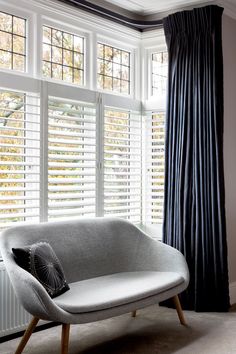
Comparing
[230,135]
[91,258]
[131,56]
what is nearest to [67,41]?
[131,56]

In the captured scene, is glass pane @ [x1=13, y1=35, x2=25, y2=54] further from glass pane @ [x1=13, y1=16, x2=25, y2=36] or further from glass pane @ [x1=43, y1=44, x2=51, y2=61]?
glass pane @ [x1=43, y1=44, x2=51, y2=61]

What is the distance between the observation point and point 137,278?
377 cm

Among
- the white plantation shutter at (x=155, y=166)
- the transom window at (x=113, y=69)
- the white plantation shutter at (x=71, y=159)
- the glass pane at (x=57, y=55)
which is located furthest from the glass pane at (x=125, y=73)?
the glass pane at (x=57, y=55)

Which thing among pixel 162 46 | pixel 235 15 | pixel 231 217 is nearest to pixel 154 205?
pixel 231 217

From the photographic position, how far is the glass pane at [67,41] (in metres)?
4.31

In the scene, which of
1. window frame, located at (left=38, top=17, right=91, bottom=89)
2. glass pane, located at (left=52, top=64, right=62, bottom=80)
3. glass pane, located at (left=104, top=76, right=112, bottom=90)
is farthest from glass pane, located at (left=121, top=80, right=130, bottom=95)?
glass pane, located at (left=52, top=64, right=62, bottom=80)

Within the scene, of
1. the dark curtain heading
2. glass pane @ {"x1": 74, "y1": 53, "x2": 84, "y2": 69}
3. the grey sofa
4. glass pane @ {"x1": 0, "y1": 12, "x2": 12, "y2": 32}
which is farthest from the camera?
glass pane @ {"x1": 74, "y1": 53, "x2": 84, "y2": 69}

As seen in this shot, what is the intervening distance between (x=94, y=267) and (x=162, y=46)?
7.83 feet

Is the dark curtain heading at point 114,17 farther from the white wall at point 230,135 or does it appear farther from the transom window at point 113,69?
the white wall at point 230,135

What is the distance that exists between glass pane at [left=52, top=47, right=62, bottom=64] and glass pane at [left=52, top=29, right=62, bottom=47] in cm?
5

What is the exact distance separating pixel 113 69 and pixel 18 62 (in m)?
1.20

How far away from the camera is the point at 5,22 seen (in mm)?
3814

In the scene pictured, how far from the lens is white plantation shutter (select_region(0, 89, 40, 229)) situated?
3.69m

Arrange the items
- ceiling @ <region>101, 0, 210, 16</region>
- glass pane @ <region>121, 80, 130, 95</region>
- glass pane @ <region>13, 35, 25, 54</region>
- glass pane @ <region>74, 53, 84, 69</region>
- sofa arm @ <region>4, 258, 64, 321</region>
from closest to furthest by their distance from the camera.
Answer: sofa arm @ <region>4, 258, 64, 321</region>
glass pane @ <region>13, 35, 25, 54</region>
glass pane @ <region>74, 53, 84, 69</region>
ceiling @ <region>101, 0, 210, 16</region>
glass pane @ <region>121, 80, 130, 95</region>
